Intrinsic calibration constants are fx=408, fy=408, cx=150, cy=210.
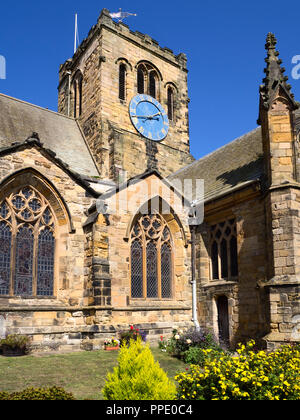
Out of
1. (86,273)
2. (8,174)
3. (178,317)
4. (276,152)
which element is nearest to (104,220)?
(86,273)

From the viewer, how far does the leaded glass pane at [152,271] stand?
53.7 feet

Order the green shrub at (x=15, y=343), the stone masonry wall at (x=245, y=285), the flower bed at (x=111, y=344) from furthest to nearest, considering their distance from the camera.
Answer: the stone masonry wall at (x=245, y=285) → the flower bed at (x=111, y=344) → the green shrub at (x=15, y=343)

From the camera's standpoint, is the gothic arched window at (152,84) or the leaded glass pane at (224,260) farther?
the gothic arched window at (152,84)

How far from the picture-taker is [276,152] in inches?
534

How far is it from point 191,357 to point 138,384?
7.04 m

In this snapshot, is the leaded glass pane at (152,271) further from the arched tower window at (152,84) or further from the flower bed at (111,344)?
the arched tower window at (152,84)

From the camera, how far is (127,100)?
926 inches

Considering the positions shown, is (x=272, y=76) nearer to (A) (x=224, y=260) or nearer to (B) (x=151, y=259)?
(A) (x=224, y=260)

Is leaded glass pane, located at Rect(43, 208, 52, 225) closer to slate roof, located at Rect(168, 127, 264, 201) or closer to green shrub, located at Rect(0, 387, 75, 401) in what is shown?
slate roof, located at Rect(168, 127, 264, 201)

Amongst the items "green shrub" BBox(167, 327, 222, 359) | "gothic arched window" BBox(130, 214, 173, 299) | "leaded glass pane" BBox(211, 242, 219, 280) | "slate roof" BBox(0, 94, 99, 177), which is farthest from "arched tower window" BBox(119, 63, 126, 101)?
"green shrub" BBox(167, 327, 222, 359)

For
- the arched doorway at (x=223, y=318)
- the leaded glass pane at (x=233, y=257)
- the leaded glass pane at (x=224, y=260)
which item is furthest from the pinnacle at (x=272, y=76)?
the arched doorway at (x=223, y=318)

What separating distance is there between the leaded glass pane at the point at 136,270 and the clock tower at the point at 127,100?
511 centimetres

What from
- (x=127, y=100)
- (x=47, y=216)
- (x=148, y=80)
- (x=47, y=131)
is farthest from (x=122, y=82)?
(x=47, y=216)
